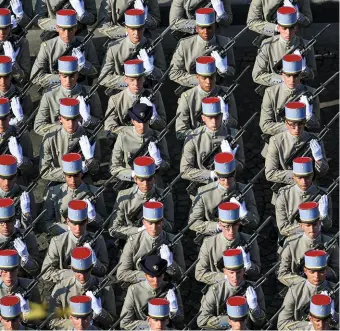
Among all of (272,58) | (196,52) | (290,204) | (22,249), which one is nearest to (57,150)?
(22,249)

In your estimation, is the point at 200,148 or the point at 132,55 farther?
the point at 132,55

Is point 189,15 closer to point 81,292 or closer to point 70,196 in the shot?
point 70,196

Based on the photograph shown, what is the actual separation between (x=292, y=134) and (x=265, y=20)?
11.6 feet

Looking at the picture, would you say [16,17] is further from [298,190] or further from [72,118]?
[298,190]

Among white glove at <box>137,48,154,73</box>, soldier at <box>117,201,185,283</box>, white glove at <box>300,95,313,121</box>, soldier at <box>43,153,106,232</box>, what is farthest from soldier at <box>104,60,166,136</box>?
soldier at <box>117,201,185,283</box>

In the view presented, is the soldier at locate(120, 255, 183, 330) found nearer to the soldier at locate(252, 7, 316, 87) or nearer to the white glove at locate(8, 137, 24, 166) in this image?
the white glove at locate(8, 137, 24, 166)

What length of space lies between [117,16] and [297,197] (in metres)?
5.85

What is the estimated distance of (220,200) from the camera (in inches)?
1665

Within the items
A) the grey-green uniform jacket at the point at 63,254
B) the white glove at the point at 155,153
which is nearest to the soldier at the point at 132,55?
the white glove at the point at 155,153

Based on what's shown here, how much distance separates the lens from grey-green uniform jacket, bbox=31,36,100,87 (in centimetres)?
4525

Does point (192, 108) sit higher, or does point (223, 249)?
point (192, 108)

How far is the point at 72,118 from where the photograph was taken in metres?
43.2

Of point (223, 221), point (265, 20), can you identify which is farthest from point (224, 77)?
point (223, 221)

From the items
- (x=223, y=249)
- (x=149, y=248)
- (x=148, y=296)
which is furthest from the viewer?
(x=149, y=248)
